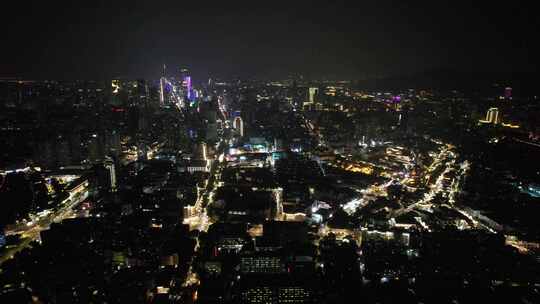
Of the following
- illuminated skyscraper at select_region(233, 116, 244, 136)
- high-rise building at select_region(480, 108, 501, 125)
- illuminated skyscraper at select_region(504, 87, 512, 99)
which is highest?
illuminated skyscraper at select_region(504, 87, 512, 99)

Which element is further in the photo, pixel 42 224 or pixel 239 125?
pixel 239 125

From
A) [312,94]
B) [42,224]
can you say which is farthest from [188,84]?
[42,224]

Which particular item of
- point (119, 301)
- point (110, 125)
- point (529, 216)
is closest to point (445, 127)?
point (529, 216)

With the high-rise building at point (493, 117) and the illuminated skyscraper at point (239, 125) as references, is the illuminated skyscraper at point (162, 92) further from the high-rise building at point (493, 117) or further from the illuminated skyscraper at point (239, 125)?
the high-rise building at point (493, 117)

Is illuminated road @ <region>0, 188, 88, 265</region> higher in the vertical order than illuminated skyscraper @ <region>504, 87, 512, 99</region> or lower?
lower

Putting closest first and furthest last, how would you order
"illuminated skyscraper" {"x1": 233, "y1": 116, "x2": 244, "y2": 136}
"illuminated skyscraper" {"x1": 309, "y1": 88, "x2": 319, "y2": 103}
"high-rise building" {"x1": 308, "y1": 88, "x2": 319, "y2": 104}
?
"illuminated skyscraper" {"x1": 233, "y1": 116, "x2": 244, "y2": 136} < "high-rise building" {"x1": 308, "y1": 88, "x2": 319, "y2": 104} < "illuminated skyscraper" {"x1": 309, "y1": 88, "x2": 319, "y2": 103}

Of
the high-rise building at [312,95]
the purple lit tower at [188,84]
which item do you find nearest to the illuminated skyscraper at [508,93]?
the high-rise building at [312,95]

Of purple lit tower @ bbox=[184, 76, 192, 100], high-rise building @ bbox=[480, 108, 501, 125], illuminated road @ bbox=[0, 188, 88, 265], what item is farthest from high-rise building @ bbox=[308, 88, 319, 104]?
illuminated road @ bbox=[0, 188, 88, 265]

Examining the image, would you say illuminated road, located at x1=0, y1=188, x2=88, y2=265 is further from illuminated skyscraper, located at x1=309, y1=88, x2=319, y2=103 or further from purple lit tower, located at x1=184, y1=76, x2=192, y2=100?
illuminated skyscraper, located at x1=309, y1=88, x2=319, y2=103

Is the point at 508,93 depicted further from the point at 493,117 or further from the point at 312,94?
the point at 312,94

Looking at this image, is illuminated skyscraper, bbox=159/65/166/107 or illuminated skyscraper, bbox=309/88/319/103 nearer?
illuminated skyscraper, bbox=159/65/166/107

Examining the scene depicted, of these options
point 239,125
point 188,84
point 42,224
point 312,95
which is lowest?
point 42,224

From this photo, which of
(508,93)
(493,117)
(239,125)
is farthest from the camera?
(508,93)
